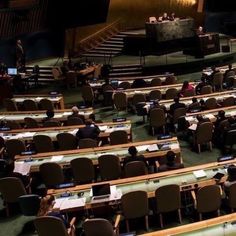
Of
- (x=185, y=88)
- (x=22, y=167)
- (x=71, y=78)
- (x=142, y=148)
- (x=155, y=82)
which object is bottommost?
(x=22, y=167)

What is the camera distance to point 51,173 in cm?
896

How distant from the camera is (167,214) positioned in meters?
8.29

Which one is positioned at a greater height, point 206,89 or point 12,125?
point 206,89

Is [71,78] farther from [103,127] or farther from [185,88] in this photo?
[103,127]

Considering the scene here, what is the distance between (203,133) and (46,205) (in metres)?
5.30

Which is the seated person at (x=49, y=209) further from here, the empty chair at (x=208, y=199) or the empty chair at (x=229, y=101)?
the empty chair at (x=229, y=101)

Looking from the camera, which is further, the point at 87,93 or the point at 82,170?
the point at 87,93

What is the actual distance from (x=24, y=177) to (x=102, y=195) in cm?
218

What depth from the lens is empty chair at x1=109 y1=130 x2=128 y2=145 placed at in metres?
10.5

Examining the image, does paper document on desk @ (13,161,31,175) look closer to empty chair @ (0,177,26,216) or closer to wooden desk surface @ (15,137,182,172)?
wooden desk surface @ (15,137,182,172)

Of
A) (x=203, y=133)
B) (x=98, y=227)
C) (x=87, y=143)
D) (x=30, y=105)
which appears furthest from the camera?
(x=30, y=105)

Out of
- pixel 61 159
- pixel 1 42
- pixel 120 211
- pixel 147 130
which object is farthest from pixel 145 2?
pixel 120 211

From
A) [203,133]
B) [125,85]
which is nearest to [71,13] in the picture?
[125,85]

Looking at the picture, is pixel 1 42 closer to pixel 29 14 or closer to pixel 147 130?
pixel 29 14
